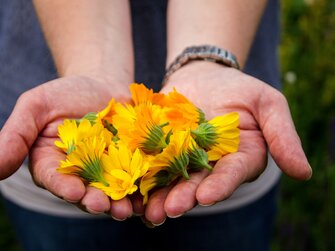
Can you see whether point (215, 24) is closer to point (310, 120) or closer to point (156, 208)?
point (156, 208)

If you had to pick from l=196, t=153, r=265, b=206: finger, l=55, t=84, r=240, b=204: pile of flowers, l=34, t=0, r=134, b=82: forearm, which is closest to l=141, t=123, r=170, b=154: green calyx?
l=55, t=84, r=240, b=204: pile of flowers

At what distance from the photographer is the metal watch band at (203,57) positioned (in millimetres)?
1283

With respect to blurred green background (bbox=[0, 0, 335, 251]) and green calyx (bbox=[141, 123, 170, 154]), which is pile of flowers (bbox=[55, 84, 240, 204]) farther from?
blurred green background (bbox=[0, 0, 335, 251])

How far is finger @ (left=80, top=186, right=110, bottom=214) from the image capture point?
95 centimetres

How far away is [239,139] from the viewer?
1125 mm

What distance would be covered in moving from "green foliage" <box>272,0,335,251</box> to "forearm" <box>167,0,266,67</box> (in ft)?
2.31

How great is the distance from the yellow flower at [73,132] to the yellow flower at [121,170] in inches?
1.8

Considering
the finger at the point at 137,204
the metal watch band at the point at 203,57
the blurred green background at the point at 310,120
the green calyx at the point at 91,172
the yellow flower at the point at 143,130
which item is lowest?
the blurred green background at the point at 310,120

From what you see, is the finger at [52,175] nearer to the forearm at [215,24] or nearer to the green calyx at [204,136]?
the green calyx at [204,136]

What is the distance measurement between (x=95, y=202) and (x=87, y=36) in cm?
46

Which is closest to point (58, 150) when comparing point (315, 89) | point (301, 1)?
point (315, 89)

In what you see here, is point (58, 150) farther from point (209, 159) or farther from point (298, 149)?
point (298, 149)

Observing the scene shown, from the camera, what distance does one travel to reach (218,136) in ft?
3.55

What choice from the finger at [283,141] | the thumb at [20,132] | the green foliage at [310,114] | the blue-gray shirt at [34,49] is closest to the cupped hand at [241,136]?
the finger at [283,141]
